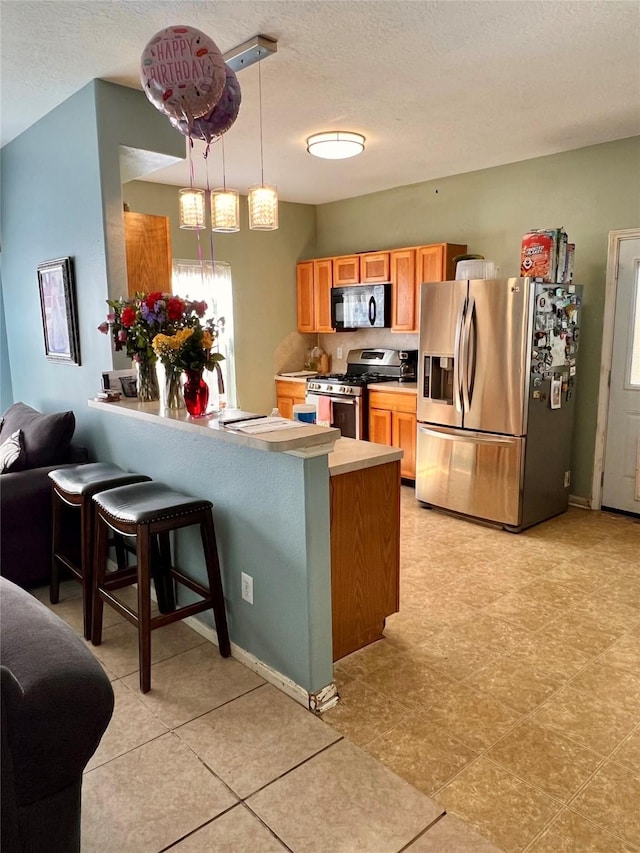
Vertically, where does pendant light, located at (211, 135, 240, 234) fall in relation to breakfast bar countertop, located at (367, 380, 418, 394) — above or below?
above

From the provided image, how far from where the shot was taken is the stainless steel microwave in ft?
18.2

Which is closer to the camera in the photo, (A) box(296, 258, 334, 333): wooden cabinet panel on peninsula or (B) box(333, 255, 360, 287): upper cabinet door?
(B) box(333, 255, 360, 287): upper cabinet door

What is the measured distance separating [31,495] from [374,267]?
3725 mm

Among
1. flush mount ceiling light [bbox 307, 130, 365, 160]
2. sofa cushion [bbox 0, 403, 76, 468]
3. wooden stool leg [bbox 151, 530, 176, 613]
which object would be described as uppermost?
flush mount ceiling light [bbox 307, 130, 365, 160]

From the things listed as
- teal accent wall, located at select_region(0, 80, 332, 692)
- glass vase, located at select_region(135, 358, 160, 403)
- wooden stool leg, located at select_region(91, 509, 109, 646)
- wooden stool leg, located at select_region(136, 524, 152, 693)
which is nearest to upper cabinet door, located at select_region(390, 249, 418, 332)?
teal accent wall, located at select_region(0, 80, 332, 692)

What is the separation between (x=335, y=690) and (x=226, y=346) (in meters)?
4.27

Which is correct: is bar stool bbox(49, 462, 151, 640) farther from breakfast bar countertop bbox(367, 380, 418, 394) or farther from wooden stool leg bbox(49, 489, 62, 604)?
breakfast bar countertop bbox(367, 380, 418, 394)

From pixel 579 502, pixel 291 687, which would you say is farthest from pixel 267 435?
pixel 579 502

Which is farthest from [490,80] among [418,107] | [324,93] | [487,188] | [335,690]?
[335,690]

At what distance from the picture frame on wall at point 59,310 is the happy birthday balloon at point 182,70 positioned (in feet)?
5.95

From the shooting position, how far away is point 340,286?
598 cm

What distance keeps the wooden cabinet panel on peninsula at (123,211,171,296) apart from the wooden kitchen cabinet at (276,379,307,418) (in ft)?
8.57

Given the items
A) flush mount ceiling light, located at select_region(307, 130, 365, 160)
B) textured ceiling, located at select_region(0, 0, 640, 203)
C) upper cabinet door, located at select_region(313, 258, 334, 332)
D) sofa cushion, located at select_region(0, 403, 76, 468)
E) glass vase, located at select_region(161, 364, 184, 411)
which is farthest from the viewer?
upper cabinet door, located at select_region(313, 258, 334, 332)

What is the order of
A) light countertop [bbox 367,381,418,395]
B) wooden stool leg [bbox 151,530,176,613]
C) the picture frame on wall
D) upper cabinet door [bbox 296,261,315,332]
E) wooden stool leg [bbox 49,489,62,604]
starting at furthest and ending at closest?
upper cabinet door [bbox 296,261,315,332] < light countertop [bbox 367,381,418,395] < the picture frame on wall < wooden stool leg [bbox 49,489,62,604] < wooden stool leg [bbox 151,530,176,613]
